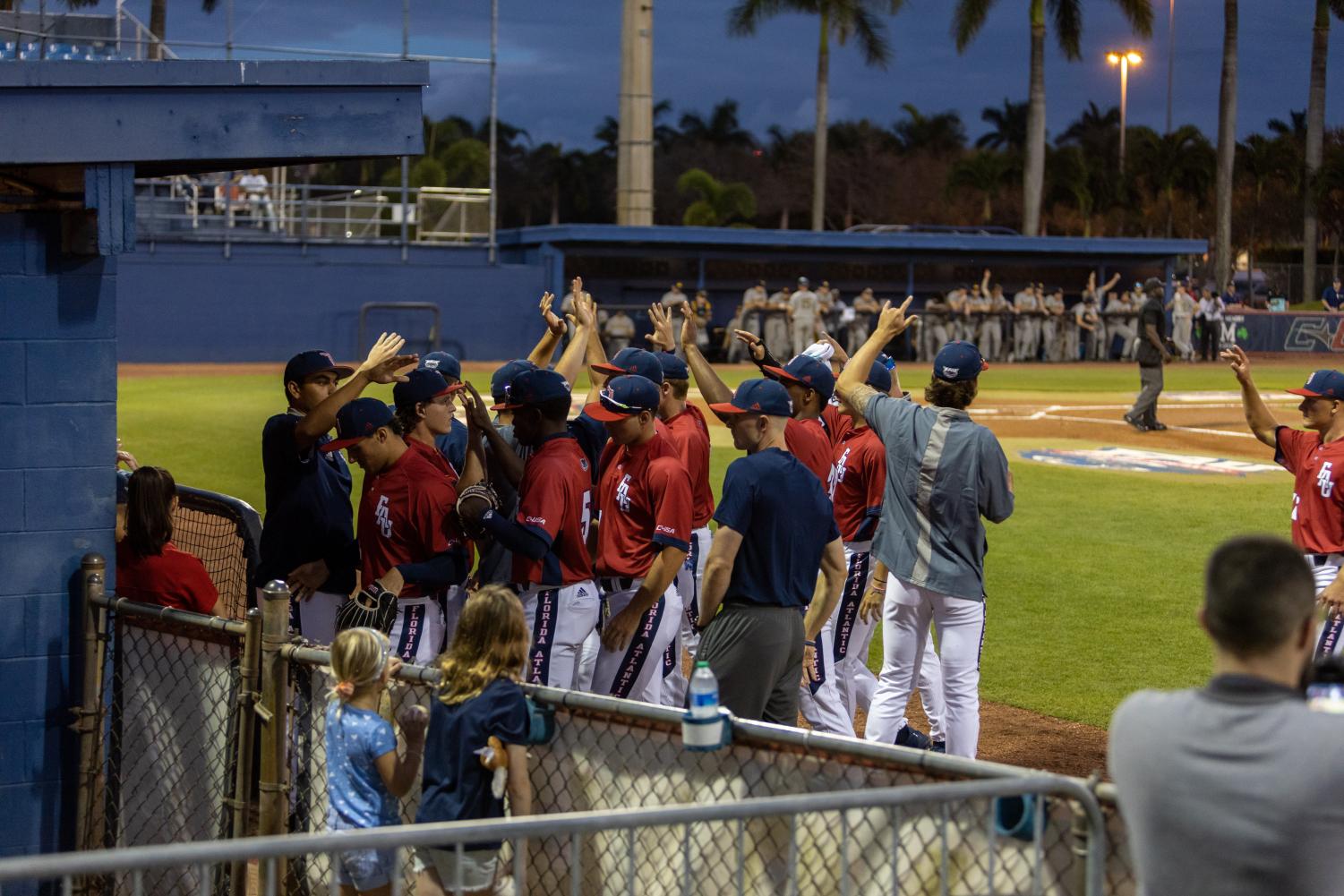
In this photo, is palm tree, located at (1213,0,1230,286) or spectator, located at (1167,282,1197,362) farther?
palm tree, located at (1213,0,1230,286)

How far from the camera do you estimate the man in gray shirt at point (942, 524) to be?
21.0 ft

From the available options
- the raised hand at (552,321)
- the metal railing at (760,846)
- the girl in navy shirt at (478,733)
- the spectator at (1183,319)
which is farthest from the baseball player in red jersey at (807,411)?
the spectator at (1183,319)

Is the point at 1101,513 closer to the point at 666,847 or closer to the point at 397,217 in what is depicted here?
the point at 666,847

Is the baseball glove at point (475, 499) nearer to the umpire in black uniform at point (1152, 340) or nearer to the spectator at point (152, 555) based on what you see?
the spectator at point (152, 555)

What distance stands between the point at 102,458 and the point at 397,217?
33.0 metres

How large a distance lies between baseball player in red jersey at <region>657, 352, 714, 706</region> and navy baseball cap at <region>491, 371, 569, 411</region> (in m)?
0.87

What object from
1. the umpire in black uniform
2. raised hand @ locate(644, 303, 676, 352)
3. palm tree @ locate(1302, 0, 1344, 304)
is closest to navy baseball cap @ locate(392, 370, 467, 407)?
raised hand @ locate(644, 303, 676, 352)

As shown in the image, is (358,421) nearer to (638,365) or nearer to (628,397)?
(628,397)

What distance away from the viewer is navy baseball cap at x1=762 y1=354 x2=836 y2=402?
281 inches

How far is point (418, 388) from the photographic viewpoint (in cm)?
643

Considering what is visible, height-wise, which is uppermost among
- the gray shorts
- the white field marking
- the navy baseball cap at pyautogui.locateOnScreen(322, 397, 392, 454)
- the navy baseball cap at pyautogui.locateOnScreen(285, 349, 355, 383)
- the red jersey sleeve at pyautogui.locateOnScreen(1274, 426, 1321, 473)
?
the navy baseball cap at pyautogui.locateOnScreen(285, 349, 355, 383)

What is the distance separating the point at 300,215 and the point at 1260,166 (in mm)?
46356

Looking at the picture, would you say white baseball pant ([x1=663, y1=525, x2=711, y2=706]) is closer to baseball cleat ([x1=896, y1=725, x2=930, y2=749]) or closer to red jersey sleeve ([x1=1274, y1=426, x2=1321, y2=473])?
baseball cleat ([x1=896, y1=725, x2=930, y2=749])

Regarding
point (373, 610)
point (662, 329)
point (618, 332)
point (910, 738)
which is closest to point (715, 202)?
point (618, 332)
